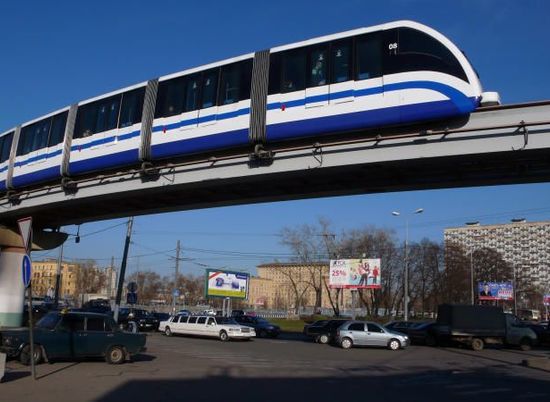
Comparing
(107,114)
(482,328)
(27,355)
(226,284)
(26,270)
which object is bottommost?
(27,355)

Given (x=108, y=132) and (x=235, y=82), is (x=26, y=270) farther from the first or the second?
(x=108, y=132)

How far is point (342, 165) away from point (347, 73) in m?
2.66

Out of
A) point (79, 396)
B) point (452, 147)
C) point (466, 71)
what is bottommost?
point (79, 396)

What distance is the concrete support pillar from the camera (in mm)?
28234

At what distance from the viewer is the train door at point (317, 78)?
52.6ft

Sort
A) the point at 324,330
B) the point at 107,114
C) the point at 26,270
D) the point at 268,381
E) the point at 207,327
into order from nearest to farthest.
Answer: the point at 26,270, the point at 268,381, the point at 107,114, the point at 324,330, the point at 207,327

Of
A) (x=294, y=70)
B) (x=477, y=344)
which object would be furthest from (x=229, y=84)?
(x=477, y=344)

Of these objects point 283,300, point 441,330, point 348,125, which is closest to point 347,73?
point 348,125

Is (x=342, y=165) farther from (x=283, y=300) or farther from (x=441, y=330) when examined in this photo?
(x=283, y=300)

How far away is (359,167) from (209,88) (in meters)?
5.83

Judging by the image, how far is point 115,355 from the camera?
56.0 feet

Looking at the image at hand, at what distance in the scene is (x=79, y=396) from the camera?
11.1m

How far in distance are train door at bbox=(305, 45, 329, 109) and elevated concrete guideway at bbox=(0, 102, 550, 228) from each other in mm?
1291

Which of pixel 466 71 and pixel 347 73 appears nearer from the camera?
pixel 466 71
